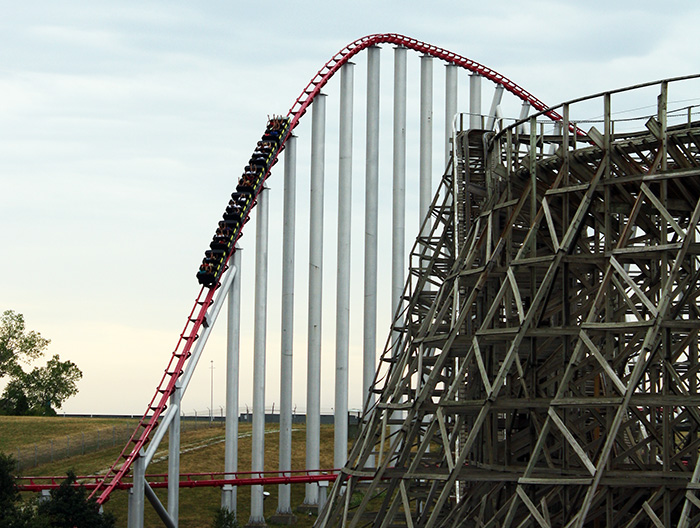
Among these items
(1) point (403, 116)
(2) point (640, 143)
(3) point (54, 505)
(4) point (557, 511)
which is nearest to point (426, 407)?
(4) point (557, 511)

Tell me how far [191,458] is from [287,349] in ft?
45.5

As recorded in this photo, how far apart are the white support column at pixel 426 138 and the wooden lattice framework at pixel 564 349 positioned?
1600 cm

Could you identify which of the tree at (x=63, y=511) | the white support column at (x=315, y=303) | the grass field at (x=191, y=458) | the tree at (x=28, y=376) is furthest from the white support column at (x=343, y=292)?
the tree at (x=28, y=376)

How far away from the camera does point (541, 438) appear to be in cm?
2194

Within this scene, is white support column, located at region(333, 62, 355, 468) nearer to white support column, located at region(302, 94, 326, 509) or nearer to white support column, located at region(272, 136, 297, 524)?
white support column, located at region(302, 94, 326, 509)

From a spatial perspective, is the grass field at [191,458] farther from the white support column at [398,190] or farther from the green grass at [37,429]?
the white support column at [398,190]

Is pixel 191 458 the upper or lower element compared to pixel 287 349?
lower

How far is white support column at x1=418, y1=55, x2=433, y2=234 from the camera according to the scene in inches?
1871

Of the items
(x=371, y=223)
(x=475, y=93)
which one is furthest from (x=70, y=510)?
(x=475, y=93)

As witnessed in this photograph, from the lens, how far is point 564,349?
24281mm

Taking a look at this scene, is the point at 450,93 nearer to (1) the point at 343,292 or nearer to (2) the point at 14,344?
(1) the point at 343,292

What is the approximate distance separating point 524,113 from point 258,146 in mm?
11787

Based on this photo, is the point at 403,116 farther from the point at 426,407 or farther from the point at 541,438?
the point at 541,438

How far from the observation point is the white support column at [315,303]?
45.4 meters
